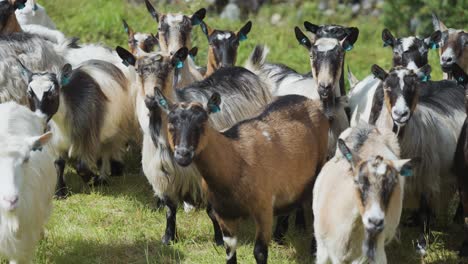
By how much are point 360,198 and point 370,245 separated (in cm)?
36

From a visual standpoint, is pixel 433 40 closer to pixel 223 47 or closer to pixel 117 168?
pixel 223 47

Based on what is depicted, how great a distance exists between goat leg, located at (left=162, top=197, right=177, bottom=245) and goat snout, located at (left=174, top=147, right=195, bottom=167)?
159 centimetres

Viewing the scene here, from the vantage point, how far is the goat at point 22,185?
5562 millimetres

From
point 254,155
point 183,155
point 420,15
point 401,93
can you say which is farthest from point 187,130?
point 420,15

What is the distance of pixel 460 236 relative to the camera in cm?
739

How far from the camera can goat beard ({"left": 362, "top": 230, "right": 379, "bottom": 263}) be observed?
524 cm

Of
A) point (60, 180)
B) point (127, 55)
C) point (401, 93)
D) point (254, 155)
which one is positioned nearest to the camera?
point (254, 155)

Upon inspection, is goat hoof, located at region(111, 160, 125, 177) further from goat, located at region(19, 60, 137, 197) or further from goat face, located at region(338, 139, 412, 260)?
goat face, located at region(338, 139, 412, 260)

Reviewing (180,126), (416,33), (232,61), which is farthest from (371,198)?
(416,33)

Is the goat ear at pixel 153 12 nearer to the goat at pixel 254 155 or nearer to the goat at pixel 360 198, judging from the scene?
the goat at pixel 254 155

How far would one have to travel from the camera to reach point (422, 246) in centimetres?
669

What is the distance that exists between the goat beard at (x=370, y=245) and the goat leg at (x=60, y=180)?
3.90m

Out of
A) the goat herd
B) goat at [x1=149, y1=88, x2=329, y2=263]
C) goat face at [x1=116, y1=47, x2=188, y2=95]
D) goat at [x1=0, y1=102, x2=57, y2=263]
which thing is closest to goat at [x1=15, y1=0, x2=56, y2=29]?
the goat herd

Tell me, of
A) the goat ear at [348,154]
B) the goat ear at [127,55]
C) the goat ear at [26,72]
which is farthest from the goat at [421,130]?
the goat ear at [26,72]
